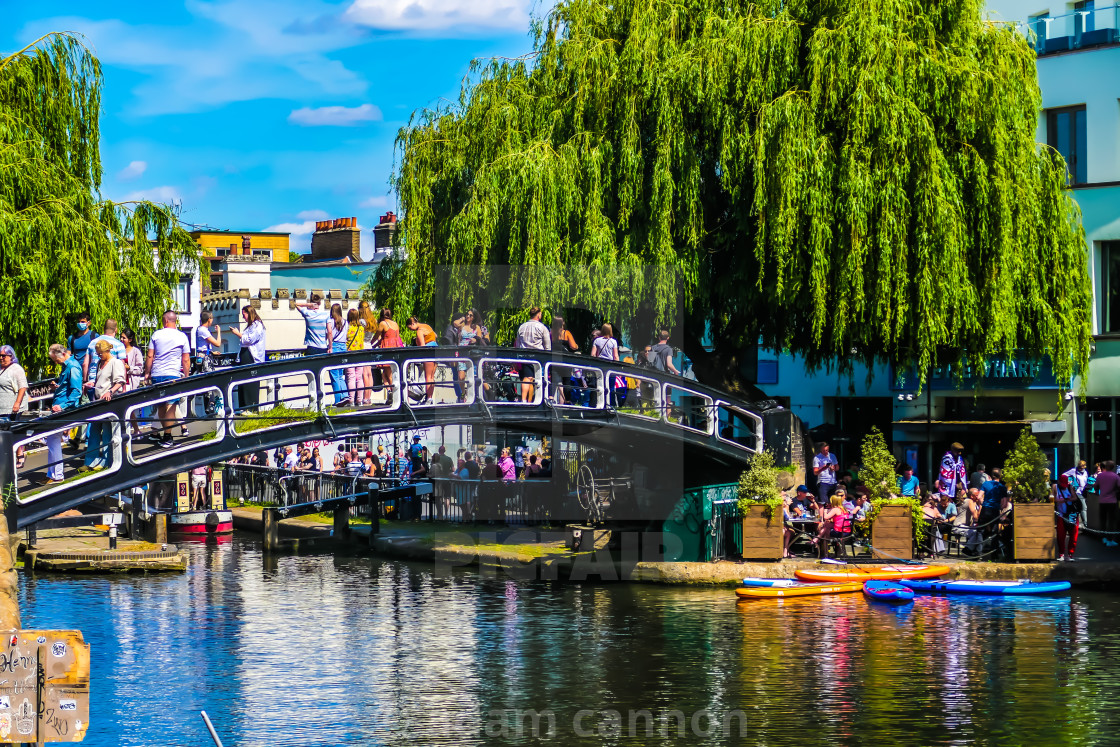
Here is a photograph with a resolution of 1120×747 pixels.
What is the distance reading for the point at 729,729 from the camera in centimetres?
1508

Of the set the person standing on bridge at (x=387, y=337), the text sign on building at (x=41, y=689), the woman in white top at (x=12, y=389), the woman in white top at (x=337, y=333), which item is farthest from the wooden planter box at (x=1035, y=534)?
the text sign on building at (x=41, y=689)

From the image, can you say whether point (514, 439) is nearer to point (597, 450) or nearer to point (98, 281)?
point (597, 450)

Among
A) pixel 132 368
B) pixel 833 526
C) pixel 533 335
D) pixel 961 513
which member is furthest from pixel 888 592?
pixel 132 368

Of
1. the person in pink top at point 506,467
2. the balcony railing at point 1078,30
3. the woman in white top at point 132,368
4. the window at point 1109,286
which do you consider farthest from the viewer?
the person in pink top at point 506,467

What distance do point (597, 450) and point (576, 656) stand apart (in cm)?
1360

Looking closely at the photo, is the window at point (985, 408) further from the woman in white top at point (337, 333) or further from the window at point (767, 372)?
the woman in white top at point (337, 333)

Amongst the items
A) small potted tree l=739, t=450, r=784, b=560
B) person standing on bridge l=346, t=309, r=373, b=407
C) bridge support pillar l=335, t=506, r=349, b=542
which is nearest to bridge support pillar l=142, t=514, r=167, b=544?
bridge support pillar l=335, t=506, r=349, b=542

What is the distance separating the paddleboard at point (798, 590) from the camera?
23703 mm

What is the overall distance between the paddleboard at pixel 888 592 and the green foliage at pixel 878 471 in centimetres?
198

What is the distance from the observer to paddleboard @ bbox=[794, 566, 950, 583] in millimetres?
24453

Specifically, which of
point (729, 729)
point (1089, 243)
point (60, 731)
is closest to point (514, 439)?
point (1089, 243)

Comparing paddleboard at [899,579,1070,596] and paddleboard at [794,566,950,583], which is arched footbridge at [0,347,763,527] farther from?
paddleboard at [899,579,1070,596]

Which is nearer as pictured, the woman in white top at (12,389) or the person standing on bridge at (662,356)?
the woman in white top at (12,389)

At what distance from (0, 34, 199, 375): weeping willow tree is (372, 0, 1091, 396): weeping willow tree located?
5.87 meters
